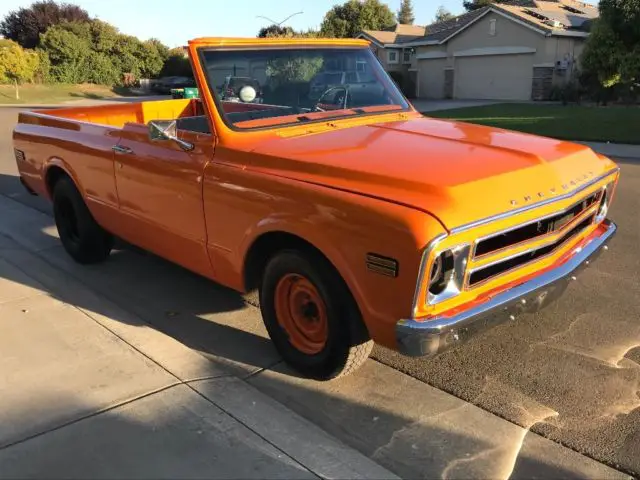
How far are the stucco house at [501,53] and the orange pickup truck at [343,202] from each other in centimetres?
2852

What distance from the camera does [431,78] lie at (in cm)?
3659

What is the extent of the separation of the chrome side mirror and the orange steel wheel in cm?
114

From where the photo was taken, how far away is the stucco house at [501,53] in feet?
98.9

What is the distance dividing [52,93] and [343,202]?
1722 inches

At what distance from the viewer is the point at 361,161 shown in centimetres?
319

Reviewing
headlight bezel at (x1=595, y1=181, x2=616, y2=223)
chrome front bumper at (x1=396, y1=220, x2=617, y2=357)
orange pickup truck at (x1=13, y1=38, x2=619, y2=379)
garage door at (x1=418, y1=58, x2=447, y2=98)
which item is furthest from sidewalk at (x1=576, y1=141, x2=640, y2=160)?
garage door at (x1=418, y1=58, x2=447, y2=98)

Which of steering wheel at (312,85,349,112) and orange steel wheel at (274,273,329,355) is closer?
orange steel wheel at (274,273,329,355)

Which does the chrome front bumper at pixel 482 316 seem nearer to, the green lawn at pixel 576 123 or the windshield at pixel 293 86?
the windshield at pixel 293 86

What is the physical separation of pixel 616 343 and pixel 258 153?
2.60 m

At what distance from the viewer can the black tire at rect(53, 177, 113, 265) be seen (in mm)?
5305

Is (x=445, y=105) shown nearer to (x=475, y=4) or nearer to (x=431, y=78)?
(x=431, y=78)

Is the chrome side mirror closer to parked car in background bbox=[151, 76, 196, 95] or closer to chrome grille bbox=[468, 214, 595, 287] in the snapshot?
chrome grille bbox=[468, 214, 595, 287]

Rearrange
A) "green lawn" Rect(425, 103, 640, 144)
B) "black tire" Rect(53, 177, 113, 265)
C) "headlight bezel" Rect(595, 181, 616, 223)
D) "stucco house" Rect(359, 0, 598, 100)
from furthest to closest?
"stucco house" Rect(359, 0, 598, 100) → "green lawn" Rect(425, 103, 640, 144) → "black tire" Rect(53, 177, 113, 265) → "headlight bezel" Rect(595, 181, 616, 223)

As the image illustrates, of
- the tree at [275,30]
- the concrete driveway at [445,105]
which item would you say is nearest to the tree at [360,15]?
the tree at [275,30]
